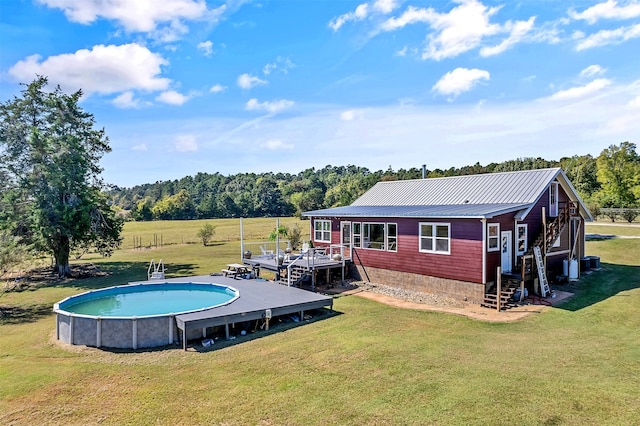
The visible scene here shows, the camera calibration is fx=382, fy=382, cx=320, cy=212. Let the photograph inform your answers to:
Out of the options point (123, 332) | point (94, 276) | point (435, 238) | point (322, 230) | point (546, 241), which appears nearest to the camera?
point (123, 332)

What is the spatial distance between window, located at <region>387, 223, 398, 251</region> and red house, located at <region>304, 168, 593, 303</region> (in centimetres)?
4

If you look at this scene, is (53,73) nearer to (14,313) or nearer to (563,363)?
(14,313)

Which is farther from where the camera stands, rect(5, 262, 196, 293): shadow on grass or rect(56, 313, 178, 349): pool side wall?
rect(5, 262, 196, 293): shadow on grass

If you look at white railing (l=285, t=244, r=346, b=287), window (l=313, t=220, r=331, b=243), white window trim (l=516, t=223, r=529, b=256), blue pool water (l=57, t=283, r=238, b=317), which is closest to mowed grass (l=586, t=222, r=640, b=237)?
white window trim (l=516, t=223, r=529, b=256)

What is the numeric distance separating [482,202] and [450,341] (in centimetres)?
977

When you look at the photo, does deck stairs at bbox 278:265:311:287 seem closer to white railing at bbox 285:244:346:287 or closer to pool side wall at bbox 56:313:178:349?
white railing at bbox 285:244:346:287

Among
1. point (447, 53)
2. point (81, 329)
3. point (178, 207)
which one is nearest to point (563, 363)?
point (81, 329)

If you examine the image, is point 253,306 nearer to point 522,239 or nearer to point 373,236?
point 373,236

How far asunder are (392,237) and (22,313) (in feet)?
49.3

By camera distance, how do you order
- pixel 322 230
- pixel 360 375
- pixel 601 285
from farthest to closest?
pixel 322 230 < pixel 601 285 < pixel 360 375

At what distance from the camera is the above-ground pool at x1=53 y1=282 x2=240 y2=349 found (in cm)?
1012

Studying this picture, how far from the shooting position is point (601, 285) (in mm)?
16328

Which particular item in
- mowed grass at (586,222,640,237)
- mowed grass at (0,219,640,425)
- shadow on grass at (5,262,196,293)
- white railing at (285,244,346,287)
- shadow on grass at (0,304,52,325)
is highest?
mowed grass at (586,222,640,237)

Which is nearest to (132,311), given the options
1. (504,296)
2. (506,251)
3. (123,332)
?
(123,332)
